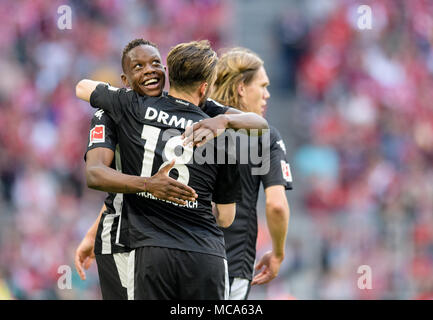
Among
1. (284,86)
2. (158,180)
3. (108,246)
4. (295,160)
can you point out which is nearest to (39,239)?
(295,160)

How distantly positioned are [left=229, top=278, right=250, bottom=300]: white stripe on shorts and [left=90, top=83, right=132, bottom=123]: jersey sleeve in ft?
5.05

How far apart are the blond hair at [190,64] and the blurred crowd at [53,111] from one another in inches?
192

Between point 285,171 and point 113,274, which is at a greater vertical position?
point 285,171

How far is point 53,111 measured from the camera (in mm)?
12055

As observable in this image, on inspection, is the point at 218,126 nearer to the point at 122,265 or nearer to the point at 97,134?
the point at 97,134

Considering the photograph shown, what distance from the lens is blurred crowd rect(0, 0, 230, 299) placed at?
401 inches

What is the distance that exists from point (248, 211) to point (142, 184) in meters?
1.46

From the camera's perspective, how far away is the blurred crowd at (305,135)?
10203 millimetres

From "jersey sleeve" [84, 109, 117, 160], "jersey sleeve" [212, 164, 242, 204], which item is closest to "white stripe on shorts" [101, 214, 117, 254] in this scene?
"jersey sleeve" [84, 109, 117, 160]

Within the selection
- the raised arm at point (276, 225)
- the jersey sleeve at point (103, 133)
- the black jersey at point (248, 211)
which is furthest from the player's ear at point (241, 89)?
the jersey sleeve at point (103, 133)

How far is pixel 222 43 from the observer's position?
13484 millimetres

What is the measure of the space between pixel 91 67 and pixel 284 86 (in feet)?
10.6

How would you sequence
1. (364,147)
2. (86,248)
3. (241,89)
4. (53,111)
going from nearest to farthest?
1. (86,248)
2. (241,89)
3. (53,111)
4. (364,147)

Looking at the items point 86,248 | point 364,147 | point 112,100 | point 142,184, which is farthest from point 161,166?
point 364,147
